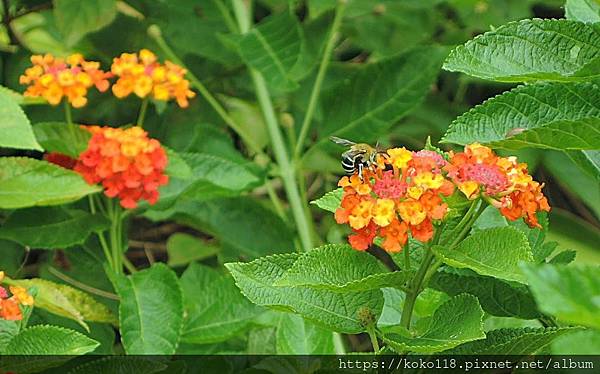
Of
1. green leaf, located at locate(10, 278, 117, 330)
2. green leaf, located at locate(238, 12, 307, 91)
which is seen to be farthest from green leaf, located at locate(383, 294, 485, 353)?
green leaf, located at locate(238, 12, 307, 91)

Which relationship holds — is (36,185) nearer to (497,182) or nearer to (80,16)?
(80,16)

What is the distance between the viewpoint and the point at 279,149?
182 centimetres

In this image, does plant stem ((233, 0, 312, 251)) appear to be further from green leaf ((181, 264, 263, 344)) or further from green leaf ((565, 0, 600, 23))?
green leaf ((565, 0, 600, 23))

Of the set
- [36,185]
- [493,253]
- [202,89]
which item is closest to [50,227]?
[36,185]

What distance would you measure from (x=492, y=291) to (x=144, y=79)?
2.25 feet

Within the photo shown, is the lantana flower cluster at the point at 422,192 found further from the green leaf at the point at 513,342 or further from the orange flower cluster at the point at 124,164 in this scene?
the orange flower cluster at the point at 124,164

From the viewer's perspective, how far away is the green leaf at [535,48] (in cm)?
94

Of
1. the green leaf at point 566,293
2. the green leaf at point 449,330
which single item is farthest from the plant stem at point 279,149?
the green leaf at point 566,293

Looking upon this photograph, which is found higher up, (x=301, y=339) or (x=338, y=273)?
(x=338, y=273)

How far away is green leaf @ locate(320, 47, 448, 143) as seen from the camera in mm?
1744

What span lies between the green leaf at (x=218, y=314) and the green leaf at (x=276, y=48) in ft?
1.37

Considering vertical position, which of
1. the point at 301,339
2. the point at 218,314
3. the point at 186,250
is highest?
the point at 301,339

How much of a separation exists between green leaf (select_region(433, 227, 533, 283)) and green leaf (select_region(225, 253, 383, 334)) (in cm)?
11

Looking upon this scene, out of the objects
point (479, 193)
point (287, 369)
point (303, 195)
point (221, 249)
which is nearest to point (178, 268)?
point (221, 249)
